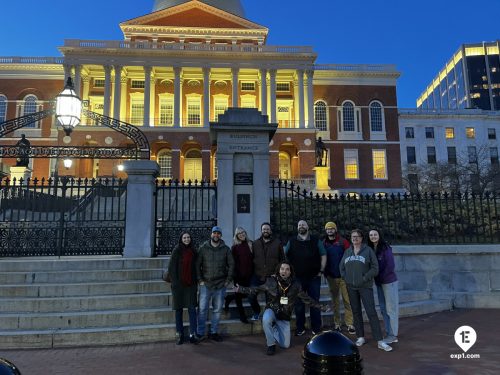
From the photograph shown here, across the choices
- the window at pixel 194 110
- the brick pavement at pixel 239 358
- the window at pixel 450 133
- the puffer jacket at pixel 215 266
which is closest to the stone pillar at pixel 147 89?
the window at pixel 194 110

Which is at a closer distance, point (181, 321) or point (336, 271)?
point (181, 321)

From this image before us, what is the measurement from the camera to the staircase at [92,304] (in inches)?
255

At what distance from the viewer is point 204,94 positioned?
48.5 metres

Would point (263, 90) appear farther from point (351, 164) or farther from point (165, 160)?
point (351, 164)

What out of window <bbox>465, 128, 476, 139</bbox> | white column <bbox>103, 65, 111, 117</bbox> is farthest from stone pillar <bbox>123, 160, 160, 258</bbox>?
window <bbox>465, 128, 476, 139</bbox>

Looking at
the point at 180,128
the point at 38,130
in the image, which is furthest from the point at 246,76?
the point at 38,130

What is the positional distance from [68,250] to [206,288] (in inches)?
187

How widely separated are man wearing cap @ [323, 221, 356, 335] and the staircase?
49 centimetres

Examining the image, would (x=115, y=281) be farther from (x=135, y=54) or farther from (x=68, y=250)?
(x=135, y=54)

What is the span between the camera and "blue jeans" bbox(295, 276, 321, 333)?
21.9 ft

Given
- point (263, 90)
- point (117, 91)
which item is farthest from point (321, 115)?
point (117, 91)

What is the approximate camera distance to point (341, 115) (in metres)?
52.2

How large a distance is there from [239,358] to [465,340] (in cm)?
365

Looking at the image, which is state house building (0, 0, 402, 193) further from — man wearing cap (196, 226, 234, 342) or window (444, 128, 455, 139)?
man wearing cap (196, 226, 234, 342)
